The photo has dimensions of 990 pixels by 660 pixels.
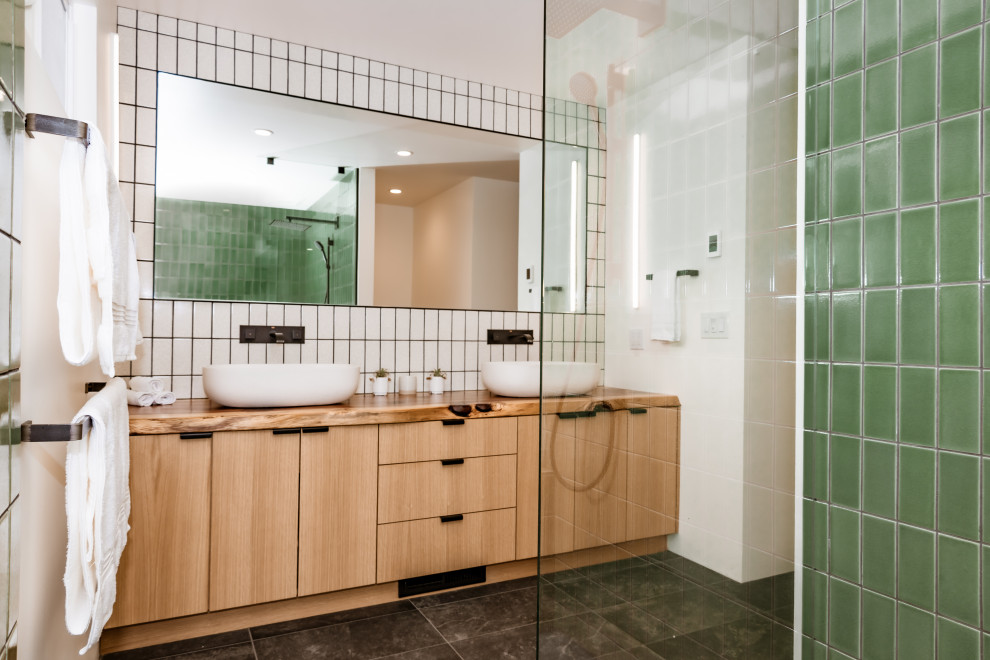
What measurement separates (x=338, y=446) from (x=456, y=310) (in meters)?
1.09

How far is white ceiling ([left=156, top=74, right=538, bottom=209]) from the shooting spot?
101 inches

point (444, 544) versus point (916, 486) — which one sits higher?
point (916, 486)

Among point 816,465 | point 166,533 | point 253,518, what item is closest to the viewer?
point 816,465

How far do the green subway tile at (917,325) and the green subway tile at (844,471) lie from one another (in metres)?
0.21

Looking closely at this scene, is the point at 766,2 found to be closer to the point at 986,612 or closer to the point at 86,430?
the point at 986,612

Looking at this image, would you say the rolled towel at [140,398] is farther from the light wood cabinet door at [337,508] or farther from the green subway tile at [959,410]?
the green subway tile at [959,410]

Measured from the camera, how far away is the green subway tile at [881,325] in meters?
1.12

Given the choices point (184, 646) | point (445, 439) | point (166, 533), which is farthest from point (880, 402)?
point (184, 646)

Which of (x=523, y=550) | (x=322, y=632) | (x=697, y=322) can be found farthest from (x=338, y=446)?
(x=697, y=322)

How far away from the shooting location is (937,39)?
41.0 inches

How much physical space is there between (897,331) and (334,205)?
2468 millimetres

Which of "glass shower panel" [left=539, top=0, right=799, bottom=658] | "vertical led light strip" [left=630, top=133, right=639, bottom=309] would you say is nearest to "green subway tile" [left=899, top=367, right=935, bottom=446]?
"glass shower panel" [left=539, top=0, right=799, bottom=658]

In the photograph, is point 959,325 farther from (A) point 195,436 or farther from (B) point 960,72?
(A) point 195,436

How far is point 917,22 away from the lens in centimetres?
107
